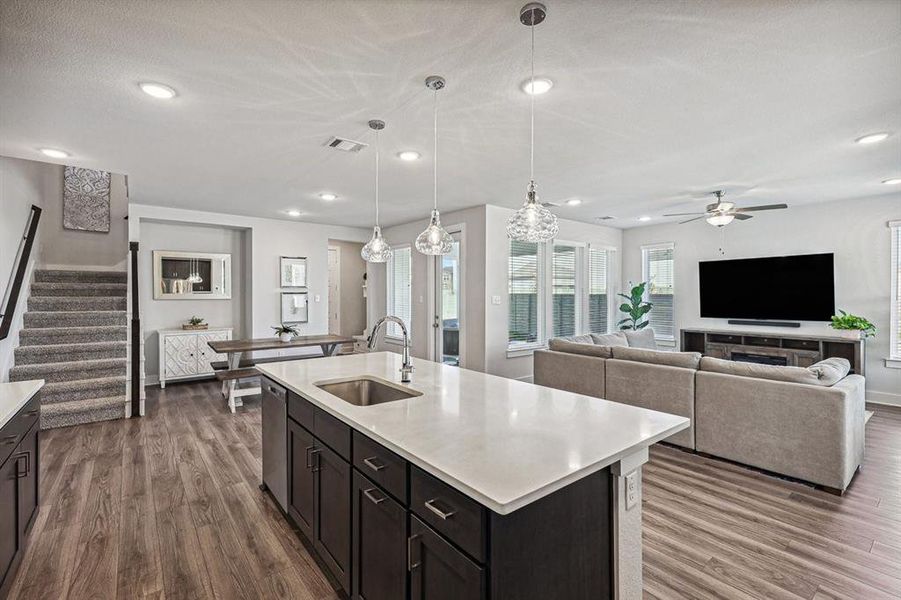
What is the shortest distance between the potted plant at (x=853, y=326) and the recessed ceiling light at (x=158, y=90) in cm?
681

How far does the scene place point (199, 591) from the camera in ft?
6.54

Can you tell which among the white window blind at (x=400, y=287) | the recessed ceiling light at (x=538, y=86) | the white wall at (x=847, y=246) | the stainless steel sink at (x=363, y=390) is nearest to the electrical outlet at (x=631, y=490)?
the stainless steel sink at (x=363, y=390)

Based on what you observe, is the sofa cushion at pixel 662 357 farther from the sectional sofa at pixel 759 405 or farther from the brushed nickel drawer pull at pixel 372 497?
the brushed nickel drawer pull at pixel 372 497

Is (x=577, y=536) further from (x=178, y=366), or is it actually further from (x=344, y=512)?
(x=178, y=366)

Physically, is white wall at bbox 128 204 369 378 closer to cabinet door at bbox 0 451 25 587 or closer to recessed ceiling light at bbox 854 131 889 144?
cabinet door at bbox 0 451 25 587

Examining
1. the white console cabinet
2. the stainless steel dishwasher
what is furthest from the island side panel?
the white console cabinet

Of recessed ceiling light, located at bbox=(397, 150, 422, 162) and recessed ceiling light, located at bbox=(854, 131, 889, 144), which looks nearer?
recessed ceiling light, located at bbox=(854, 131, 889, 144)

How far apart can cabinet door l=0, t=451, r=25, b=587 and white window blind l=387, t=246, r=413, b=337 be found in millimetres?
A: 5011

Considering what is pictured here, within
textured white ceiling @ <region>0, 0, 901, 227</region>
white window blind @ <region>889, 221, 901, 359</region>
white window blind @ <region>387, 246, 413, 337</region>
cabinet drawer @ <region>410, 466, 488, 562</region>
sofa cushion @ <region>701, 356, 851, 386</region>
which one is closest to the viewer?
cabinet drawer @ <region>410, 466, 488, 562</region>

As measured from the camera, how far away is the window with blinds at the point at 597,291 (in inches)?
285

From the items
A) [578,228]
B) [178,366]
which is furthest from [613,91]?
[178,366]

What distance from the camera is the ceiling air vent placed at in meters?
3.23

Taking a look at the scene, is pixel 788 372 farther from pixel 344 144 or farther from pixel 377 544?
pixel 344 144

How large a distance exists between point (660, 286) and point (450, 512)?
7.11 metres
